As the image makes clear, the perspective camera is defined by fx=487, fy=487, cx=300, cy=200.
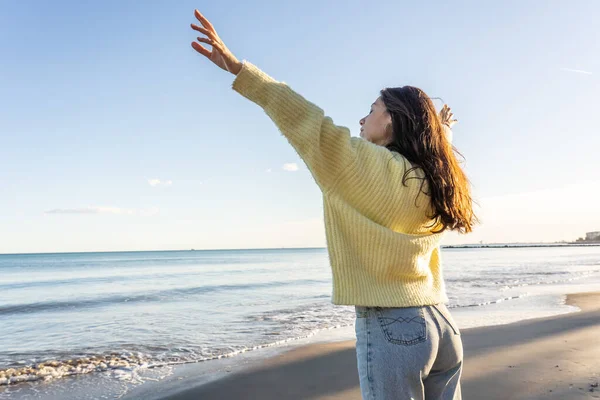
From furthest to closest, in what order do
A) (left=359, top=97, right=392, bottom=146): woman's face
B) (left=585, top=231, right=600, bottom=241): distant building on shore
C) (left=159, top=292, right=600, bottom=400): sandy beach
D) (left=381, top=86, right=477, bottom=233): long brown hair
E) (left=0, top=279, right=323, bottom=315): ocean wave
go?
(left=585, top=231, right=600, bottom=241): distant building on shore < (left=0, top=279, right=323, bottom=315): ocean wave < (left=159, top=292, right=600, bottom=400): sandy beach < (left=359, top=97, right=392, bottom=146): woman's face < (left=381, top=86, right=477, bottom=233): long brown hair

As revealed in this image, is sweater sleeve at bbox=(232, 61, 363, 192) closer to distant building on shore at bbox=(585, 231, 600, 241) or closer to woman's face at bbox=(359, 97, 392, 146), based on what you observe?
woman's face at bbox=(359, 97, 392, 146)

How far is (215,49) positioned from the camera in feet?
5.30

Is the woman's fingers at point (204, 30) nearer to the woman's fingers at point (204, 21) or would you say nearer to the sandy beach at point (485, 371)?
the woman's fingers at point (204, 21)

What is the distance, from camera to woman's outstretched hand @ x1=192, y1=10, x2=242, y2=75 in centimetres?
161

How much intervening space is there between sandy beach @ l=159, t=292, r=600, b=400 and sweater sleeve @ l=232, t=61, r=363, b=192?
3.80 metres

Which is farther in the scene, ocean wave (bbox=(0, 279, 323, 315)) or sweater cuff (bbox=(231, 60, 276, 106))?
ocean wave (bbox=(0, 279, 323, 315))

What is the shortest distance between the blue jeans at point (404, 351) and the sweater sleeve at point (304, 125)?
0.50m

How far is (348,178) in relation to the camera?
1.60m

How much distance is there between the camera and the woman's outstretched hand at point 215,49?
161cm

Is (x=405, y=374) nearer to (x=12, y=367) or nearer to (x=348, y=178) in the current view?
(x=348, y=178)

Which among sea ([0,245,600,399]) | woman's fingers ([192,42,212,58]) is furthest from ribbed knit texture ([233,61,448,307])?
sea ([0,245,600,399])

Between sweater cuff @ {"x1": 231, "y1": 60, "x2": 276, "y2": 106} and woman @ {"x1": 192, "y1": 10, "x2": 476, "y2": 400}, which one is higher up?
sweater cuff @ {"x1": 231, "y1": 60, "x2": 276, "y2": 106}

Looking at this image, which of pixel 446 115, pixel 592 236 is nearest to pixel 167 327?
pixel 446 115

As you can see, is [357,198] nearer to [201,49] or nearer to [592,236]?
[201,49]
